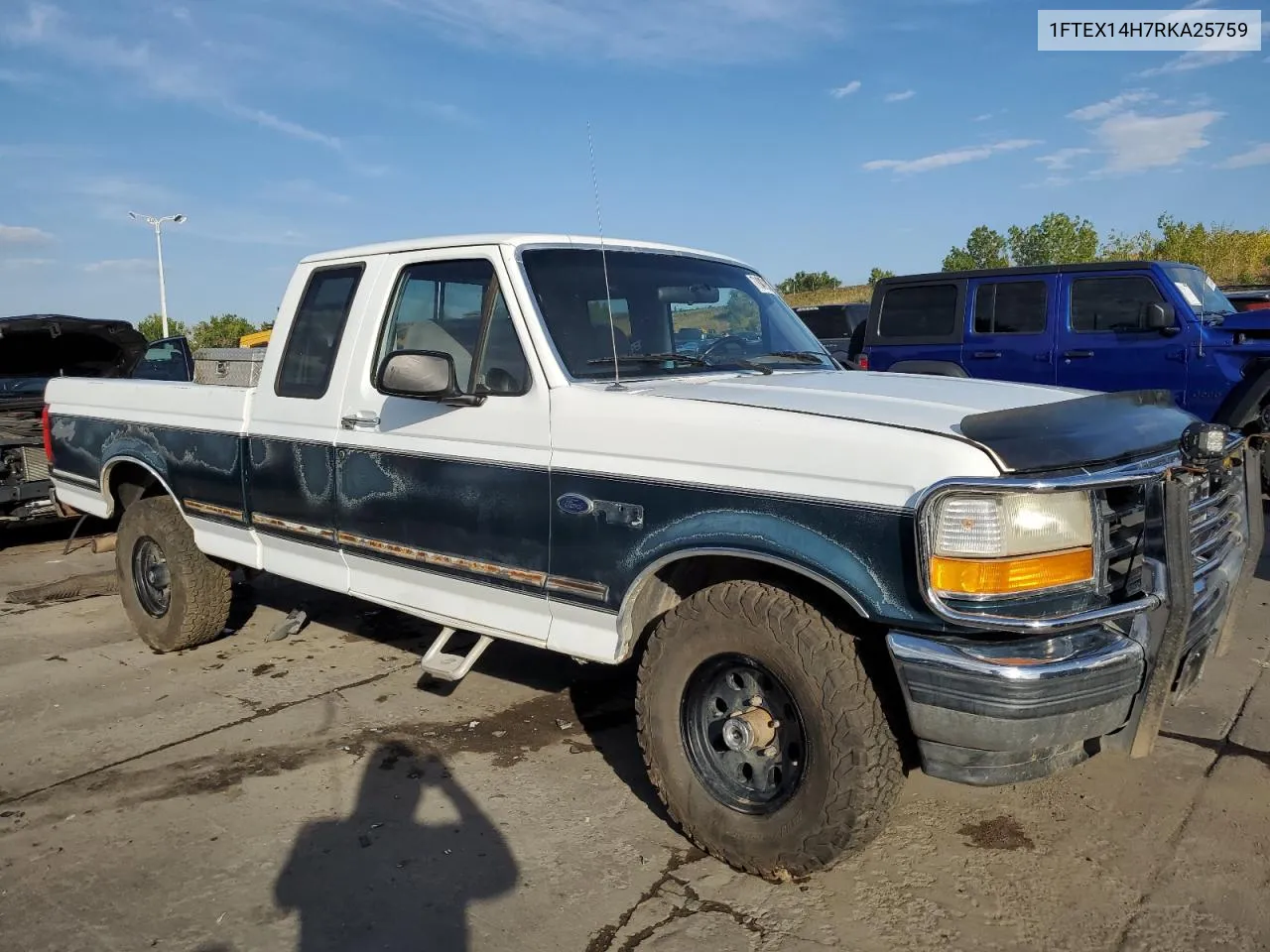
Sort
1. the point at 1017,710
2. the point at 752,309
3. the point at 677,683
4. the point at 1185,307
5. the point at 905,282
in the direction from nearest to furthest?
the point at 1017,710 → the point at 677,683 → the point at 752,309 → the point at 1185,307 → the point at 905,282

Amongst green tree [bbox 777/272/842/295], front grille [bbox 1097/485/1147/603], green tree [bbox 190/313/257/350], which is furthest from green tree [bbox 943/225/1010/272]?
front grille [bbox 1097/485/1147/603]

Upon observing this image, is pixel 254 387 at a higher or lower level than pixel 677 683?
higher

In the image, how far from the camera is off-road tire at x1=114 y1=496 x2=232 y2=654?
534 centimetres

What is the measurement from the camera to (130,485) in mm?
5840

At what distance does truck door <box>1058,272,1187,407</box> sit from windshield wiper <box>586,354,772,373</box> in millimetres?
6033

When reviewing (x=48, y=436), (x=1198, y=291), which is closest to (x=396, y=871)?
(x=48, y=436)

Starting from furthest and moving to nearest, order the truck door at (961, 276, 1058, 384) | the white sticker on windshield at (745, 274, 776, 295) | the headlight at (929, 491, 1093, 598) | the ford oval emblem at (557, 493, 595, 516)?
the truck door at (961, 276, 1058, 384), the white sticker on windshield at (745, 274, 776, 295), the ford oval emblem at (557, 493, 595, 516), the headlight at (929, 491, 1093, 598)

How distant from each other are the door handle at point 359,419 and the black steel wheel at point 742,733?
5.77 feet

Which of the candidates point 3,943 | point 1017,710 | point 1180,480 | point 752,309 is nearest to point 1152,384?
point 752,309

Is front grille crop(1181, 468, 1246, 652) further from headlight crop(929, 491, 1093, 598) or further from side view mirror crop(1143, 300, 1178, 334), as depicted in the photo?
side view mirror crop(1143, 300, 1178, 334)

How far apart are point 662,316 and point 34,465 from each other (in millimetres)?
6262

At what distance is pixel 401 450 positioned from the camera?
3930 millimetres

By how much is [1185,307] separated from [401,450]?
7.53 meters

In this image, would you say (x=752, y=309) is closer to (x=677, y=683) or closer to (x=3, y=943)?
(x=677, y=683)
